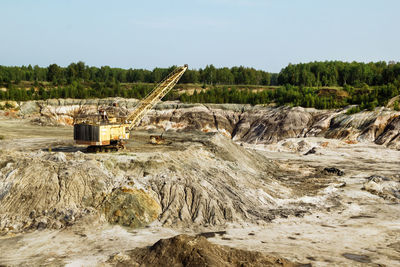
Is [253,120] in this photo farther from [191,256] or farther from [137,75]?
[137,75]

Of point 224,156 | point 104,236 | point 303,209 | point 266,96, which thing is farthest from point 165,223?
point 266,96

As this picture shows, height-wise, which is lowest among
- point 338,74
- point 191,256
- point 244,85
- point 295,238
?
point 295,238

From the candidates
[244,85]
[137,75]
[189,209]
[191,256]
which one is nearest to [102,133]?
[189,209]

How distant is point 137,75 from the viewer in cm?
15188

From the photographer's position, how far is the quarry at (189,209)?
69.6 feet

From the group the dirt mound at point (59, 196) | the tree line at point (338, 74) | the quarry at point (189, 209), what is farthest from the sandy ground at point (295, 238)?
the tree line at point (338, 74)

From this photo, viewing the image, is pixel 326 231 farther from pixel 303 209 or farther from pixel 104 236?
pixel 104 236

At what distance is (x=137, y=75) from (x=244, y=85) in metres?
49.5

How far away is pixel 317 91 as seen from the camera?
9369cm

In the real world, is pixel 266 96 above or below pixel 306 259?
above

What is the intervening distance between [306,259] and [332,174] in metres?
25.6

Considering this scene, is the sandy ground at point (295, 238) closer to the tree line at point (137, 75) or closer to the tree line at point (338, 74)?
the tree line at point (338, 74)

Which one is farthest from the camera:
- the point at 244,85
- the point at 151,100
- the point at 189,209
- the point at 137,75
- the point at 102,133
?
the point at 137,75

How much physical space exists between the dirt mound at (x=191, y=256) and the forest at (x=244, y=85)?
192 ft
